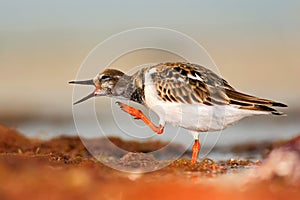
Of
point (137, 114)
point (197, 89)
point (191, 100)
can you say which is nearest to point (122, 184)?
point (191, 100)

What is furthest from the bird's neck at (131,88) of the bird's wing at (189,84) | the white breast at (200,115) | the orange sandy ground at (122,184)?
the orange sandy ground at (122,184)

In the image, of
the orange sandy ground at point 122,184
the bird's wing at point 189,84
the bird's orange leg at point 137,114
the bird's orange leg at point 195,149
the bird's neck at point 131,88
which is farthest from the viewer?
the bird's neck at point 131,88

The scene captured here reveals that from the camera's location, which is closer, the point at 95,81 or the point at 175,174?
the point at 175,174

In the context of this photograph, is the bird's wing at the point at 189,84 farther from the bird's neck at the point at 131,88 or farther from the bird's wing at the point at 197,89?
the bird's neck at the point at 131,88

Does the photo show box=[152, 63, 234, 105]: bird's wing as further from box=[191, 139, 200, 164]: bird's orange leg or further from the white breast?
box=[191, 139, 200, 164]: bird's orange leg

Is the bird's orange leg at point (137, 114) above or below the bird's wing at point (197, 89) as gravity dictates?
below

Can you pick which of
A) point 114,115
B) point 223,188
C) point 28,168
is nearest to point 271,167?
point 223,188

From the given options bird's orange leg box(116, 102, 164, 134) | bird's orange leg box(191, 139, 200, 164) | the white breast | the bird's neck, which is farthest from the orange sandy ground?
the bird's neck

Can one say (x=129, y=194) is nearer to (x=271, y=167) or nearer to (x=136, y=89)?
(x=271, y=167)
